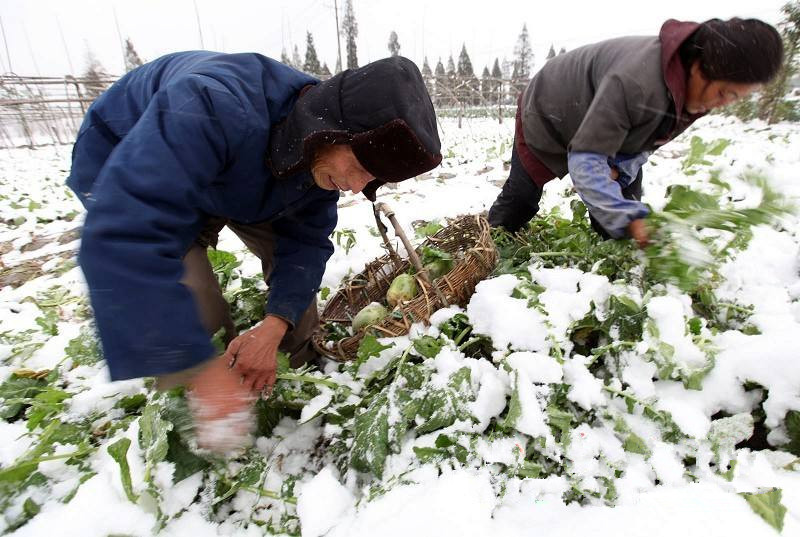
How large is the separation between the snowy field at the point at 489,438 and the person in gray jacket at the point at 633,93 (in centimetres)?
26

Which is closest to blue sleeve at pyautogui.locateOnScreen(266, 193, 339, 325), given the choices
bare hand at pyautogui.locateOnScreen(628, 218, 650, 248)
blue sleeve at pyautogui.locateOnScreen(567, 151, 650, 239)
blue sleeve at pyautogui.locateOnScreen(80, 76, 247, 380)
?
blue sleeve at pyautogui.locateOnScreen(80, 76, 247, 380)

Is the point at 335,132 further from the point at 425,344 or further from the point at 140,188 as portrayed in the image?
the point at 425,344

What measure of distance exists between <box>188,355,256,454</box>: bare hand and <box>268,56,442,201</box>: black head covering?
0.66m

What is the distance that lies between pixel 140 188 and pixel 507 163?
17.7 ft

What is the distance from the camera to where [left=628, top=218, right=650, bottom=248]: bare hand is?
154 cm

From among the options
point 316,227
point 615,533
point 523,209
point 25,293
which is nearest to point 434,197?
point 523,209

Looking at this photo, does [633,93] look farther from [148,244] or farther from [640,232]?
[148,244]

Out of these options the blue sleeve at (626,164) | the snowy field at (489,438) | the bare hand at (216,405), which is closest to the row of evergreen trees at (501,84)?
the blue sleeve at (626,164)

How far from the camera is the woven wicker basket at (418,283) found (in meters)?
1.66

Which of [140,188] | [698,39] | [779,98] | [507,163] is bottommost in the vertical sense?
[507,163]

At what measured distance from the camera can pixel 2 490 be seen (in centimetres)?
113

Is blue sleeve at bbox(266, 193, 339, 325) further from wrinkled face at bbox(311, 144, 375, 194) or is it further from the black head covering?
the black head covering

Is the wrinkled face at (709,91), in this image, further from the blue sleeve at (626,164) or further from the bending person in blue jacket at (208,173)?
the bending person in blue jacket at (208,173)

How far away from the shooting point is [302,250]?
1.83 metres
